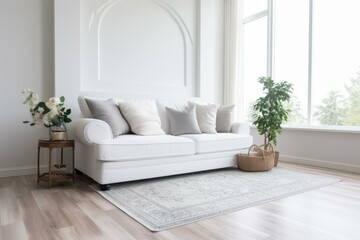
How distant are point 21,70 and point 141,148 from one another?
1842 millimetres

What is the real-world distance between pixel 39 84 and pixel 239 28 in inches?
137

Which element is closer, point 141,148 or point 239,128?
point 141,148

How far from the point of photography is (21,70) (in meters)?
3.19

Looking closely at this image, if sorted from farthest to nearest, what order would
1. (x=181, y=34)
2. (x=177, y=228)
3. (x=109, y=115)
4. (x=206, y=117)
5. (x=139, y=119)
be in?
(x=181, y=34)
(x=206, y=117)
(x=139, y=119)
(x=109, y=115)
(x=177, y=228)

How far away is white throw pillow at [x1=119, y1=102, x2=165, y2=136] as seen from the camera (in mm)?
3057

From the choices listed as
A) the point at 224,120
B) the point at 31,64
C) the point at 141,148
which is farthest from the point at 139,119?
the point at 31,64

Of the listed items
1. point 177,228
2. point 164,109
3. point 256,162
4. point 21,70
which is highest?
point 21,70

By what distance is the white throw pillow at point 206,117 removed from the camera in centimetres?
356

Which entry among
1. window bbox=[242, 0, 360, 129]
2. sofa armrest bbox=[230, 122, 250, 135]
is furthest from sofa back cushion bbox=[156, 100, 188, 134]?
window bbox=[242, 0, 360, 129]

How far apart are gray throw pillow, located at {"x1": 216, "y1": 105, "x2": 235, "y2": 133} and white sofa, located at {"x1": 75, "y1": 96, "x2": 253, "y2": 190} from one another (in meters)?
0.29

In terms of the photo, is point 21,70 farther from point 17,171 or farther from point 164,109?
point 164,109

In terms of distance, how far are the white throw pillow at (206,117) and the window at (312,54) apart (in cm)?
149

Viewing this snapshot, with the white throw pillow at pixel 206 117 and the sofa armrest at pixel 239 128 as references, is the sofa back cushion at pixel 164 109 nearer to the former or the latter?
the white throw pillow at pixel 206 117

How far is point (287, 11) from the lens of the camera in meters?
4.36
